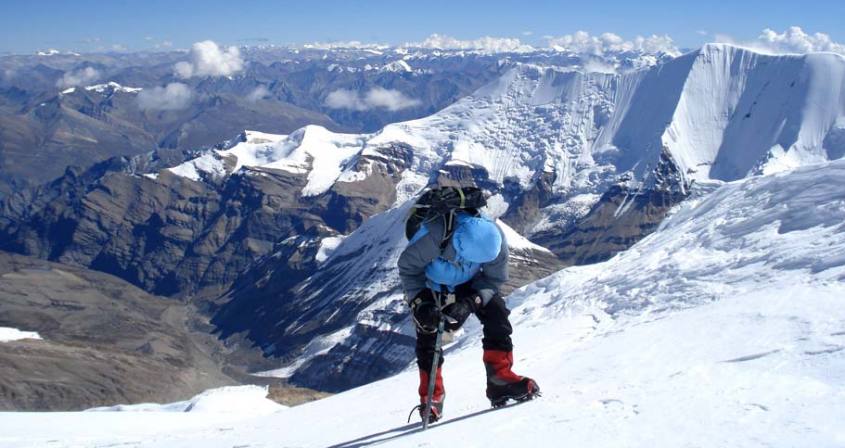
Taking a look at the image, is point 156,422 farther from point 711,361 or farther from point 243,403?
point 711,361

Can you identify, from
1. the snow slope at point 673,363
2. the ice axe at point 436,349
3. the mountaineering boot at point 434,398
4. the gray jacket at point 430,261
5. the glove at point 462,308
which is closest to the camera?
the snow slope at point 673,363

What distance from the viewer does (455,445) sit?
8.98m

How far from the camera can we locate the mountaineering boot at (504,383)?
1150 cm

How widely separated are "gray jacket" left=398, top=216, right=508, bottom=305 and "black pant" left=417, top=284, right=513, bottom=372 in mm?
244

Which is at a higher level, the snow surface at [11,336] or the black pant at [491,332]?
the black pant at [491,332]

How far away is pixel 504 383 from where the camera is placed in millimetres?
11680

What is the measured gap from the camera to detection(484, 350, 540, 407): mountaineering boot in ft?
37.7

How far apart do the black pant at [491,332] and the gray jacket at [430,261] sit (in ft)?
0.80

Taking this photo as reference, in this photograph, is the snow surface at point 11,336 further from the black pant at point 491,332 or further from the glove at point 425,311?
the glove at point 425,311

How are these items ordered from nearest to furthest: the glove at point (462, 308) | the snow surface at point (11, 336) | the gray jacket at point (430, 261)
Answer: the gray jacket at point (430, 261) < the glove at point (462, 308) < the snow surface at point (11, 336)

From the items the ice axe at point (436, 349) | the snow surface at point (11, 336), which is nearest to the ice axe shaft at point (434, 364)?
the ice axe at point (436, 349)

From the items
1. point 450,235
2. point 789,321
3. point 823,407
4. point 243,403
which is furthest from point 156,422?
point 823,407

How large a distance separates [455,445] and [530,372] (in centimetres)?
646

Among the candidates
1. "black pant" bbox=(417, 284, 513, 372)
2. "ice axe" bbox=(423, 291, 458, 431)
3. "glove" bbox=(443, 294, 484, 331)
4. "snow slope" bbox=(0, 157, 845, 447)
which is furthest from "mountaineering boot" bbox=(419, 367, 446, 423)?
"glove" bbox=(443, 294, 484, 331)
